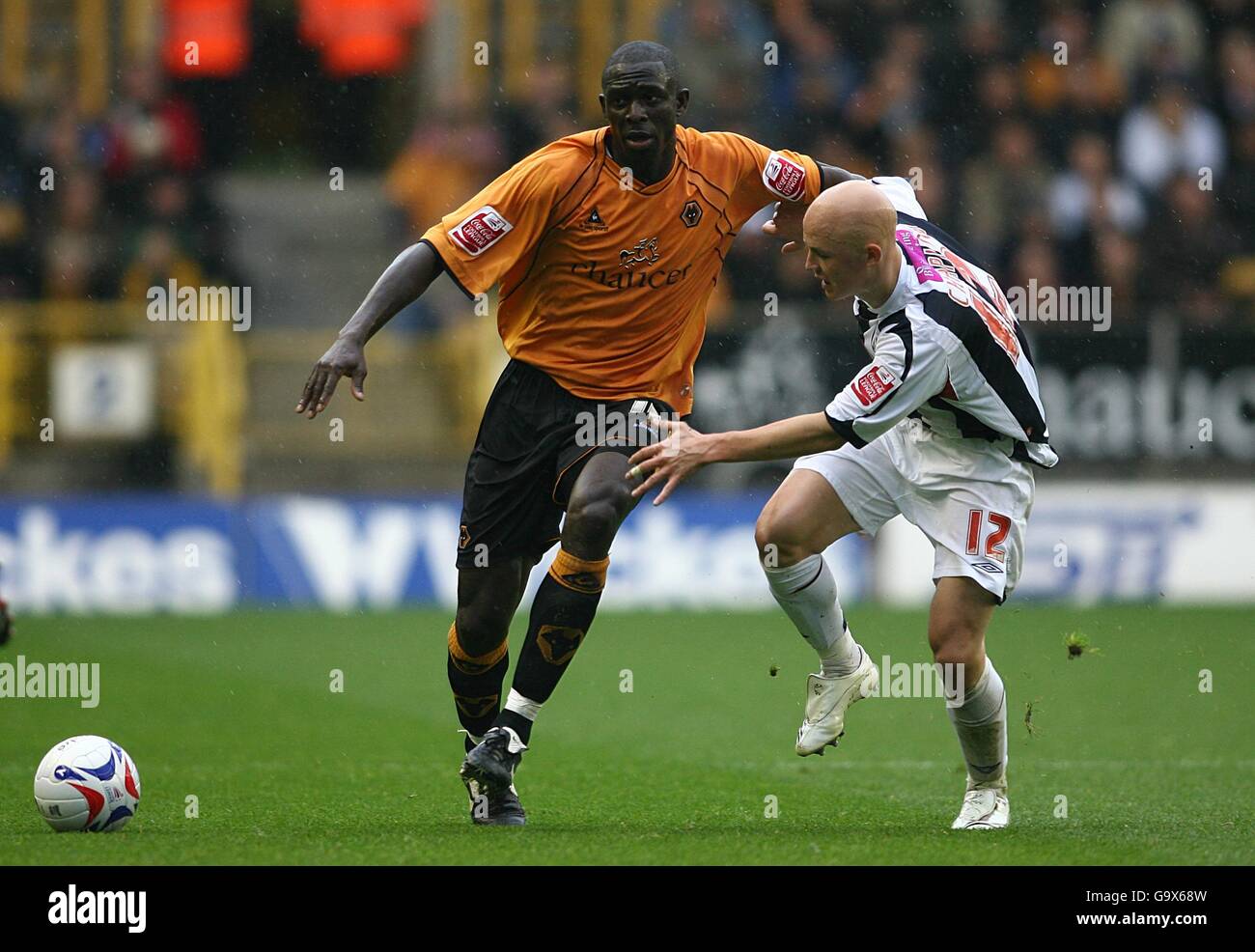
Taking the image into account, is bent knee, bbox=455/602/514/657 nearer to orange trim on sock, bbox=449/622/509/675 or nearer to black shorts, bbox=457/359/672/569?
orange trim on sock, bbox=449/622/509/675

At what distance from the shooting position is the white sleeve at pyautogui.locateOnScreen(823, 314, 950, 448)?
19.5ft

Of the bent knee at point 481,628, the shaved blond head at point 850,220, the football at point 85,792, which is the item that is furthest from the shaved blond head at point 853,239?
the football at point 85,792

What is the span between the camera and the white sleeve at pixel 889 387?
5.94 meters

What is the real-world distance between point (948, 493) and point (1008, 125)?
11.1 metres

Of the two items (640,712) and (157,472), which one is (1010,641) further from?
(157,472)

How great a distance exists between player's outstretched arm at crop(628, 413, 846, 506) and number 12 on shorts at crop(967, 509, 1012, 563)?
58 centimetres

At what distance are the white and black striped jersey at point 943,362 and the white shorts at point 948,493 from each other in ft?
0.23

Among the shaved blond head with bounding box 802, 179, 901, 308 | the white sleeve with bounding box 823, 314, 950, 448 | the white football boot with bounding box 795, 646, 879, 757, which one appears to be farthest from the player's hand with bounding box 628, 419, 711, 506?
the white football boot with bounding box 795, 646, 879, 757

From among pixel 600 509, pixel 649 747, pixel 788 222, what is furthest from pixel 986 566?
pixel 649 747

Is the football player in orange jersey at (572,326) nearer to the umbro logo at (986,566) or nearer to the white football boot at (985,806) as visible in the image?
the umbro logo at (986,566)

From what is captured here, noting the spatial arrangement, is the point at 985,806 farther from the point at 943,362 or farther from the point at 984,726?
the point at 943,362

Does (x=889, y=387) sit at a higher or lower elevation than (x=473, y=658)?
higher

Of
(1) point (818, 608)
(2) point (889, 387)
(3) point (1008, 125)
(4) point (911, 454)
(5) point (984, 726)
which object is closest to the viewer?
(2) point (889, 387)

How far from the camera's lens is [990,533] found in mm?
6262
